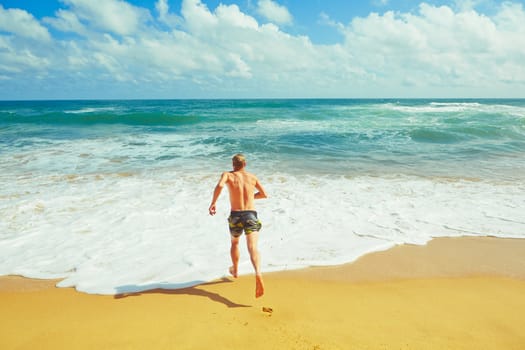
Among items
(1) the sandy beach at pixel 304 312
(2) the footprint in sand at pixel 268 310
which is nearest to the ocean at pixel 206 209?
(1) the sandy beach at pixel 304 312

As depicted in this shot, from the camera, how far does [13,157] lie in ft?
41.4

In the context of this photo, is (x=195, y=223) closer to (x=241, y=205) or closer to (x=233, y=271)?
(x=233, y=271)

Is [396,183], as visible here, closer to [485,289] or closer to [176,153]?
[485,289]

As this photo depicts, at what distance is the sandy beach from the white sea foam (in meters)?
0.34

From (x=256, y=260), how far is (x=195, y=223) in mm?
2687

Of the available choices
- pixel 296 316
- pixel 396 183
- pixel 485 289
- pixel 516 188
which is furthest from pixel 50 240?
pixel 516 188

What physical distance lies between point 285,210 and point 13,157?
1134cm

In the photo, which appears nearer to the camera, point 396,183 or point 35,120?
point 396,183

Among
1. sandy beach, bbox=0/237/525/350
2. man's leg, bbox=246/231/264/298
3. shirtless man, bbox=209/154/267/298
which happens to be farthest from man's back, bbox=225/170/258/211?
sandy beach, bbox=0/237/525/350

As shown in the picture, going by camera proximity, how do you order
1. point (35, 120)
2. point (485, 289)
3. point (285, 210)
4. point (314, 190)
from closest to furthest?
point (485, 289), point (285, 210), point (314, 190), point (35, 120)

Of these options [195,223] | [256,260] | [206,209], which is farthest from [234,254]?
[206,209]

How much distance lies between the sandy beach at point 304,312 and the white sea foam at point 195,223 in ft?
1.10

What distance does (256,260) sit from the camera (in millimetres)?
3678

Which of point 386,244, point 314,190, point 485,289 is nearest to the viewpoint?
point 485,289
